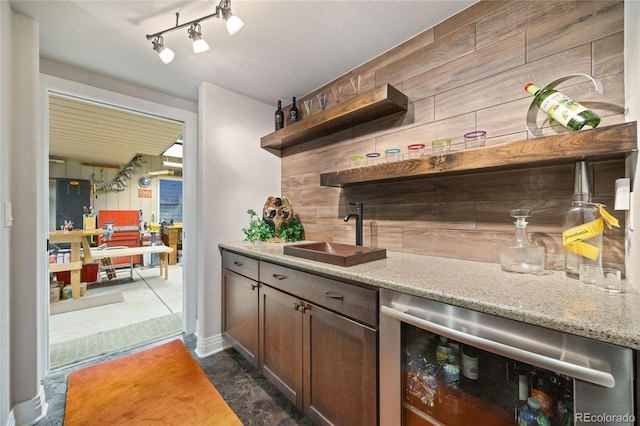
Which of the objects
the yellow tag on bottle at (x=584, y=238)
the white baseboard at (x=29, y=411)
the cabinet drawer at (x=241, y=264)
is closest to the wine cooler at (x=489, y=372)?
the yellow tag on bottle at (x=584, y=238)

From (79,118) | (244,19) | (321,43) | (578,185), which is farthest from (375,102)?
(79,118)

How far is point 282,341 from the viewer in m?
1.62

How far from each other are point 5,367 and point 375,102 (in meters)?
2.52

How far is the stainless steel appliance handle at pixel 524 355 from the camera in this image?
632 mm

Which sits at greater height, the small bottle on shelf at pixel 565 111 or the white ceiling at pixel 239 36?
the white ceiling at pixel 239 36

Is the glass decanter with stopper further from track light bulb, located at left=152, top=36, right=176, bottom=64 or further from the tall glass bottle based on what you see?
track light bulb, located at left=152, top=36, right=176, bottom=64

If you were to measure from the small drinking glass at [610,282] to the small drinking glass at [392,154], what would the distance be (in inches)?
43.1

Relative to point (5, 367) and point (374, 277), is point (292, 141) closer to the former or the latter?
point (374, 277)

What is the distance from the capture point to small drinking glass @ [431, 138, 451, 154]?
1.41 m

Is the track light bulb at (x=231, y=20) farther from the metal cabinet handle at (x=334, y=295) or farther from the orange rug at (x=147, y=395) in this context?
the orange rug at (x=147, y=395)

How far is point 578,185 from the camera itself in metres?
1.07

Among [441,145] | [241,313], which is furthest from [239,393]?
[441,145]

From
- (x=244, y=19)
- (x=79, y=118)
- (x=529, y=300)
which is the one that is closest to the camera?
(x=529, y=300)

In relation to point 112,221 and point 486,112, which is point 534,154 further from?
point 112,221
